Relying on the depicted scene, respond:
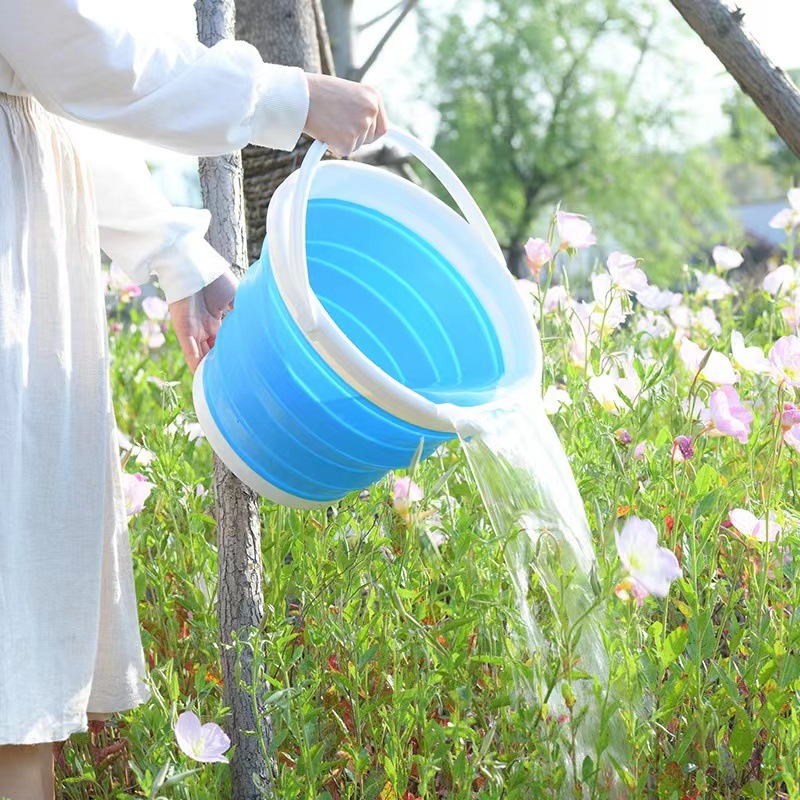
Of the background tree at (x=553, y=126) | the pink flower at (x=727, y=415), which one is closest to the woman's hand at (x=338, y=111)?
the pink flower at (x=727, y=415)

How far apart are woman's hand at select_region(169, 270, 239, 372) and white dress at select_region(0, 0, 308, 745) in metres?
0.19

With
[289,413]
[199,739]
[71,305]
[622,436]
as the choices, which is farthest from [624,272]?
[199,739]

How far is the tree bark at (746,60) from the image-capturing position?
1.98 m

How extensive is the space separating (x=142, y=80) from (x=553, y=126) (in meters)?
21.5

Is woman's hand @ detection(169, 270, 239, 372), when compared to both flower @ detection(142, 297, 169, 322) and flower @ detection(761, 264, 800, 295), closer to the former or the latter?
flower @ detection(761, 264, 800, 295)

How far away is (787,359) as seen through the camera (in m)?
1.56

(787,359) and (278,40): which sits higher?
(787,359)

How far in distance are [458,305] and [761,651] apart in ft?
1.95

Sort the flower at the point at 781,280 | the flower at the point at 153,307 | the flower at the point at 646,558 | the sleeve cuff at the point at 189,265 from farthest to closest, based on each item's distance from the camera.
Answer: the flower at the point at 153,307
the flower at the point at 781,280
the sleeve cuff at the point at 189,265
the flower at the point at 646,558

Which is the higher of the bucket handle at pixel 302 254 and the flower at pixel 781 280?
the bucket handle at pixel 302 254

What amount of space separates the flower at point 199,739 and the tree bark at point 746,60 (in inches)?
57.4

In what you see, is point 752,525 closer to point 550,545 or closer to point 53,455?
point 550,545

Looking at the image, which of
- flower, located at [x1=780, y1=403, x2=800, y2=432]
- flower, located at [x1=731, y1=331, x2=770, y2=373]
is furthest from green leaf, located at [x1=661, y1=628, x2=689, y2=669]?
flower, located at [x1=731, y1=331, x2=770, y2=373]

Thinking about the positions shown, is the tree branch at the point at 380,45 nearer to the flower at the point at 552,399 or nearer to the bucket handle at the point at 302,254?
the flower at the point at 552,399
